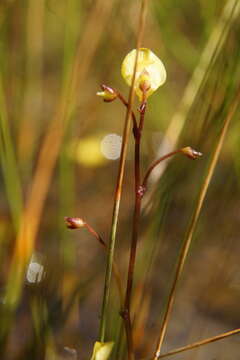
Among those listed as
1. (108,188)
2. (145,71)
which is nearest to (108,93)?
(145,71)

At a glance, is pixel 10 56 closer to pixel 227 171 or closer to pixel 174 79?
pixel 174 79

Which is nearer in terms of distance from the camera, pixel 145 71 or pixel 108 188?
pixel 145 71

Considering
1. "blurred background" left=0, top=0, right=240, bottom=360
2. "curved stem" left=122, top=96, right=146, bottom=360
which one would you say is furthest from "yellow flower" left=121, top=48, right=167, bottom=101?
"blurred background" left=0, top=0, right=240, bottom=360

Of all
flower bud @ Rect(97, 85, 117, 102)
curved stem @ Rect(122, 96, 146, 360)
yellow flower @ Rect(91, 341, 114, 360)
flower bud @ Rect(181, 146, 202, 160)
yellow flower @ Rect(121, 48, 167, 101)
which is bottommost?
yellow flower @ Rect(91, 341, 114, 360)

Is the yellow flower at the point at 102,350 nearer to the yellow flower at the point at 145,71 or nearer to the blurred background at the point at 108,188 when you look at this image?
the blurred background at the point at 108,188

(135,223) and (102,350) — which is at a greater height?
(135,223)

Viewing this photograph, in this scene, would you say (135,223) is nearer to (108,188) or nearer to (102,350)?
(102,350)

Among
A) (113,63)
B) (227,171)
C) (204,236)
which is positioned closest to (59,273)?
(204,236)

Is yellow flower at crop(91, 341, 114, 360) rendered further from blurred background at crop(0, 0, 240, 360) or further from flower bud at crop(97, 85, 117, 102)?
flower bud at crop(97, 85, 117, 102)

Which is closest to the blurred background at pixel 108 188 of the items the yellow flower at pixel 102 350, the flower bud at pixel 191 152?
the yellow flower at pixel 102 350
